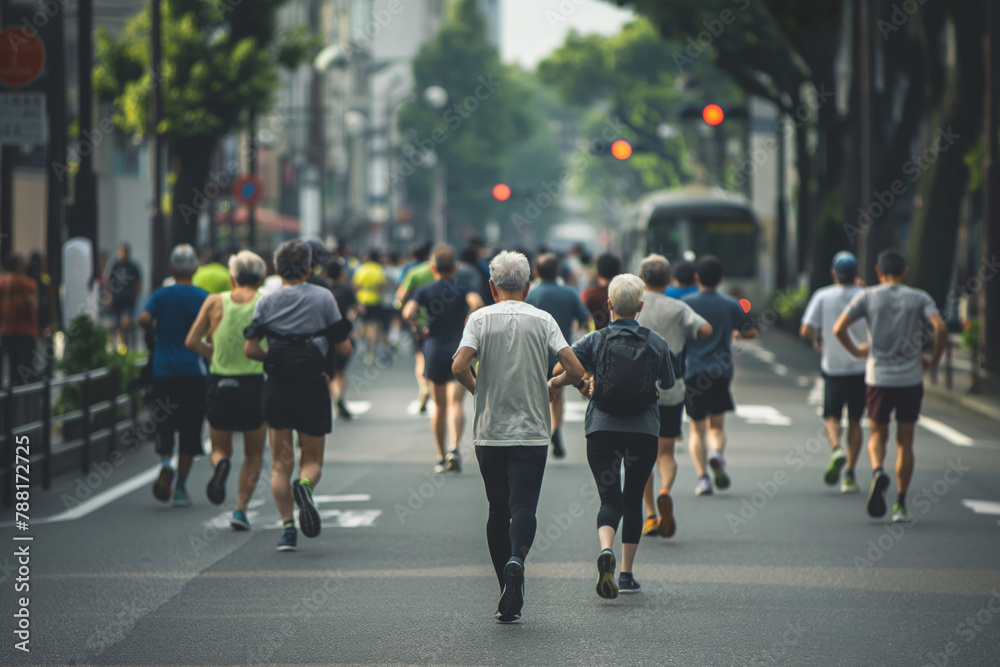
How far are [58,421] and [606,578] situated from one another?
248 inches

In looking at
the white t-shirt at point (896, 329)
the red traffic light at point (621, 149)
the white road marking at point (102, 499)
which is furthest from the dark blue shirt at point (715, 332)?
the red traffic light at point (621, 149)

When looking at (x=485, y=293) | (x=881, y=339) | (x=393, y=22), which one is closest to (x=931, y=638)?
(x=881, y=339)

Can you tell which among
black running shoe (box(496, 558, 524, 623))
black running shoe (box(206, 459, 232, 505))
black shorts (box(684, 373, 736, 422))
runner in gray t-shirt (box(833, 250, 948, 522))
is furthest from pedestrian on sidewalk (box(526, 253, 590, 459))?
black running shoe (box(496, 558, 524, 623))

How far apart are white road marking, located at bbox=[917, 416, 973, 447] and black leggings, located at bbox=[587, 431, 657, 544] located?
7.63m

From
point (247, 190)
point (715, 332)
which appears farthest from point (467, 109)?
point (715, 332)

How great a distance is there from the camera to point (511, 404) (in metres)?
6.59

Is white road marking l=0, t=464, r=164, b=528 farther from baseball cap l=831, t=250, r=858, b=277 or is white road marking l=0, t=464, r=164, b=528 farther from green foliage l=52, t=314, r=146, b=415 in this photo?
baseball cap l=831, t=250, r=858, b=277

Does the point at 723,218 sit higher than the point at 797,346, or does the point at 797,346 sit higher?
the point at 723,218

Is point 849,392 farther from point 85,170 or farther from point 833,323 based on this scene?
point 85,170

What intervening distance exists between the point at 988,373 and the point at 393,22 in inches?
3430

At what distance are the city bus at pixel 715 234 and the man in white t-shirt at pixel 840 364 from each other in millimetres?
22869

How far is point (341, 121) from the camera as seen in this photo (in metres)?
73.9

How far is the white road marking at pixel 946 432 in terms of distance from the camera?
46.3 feet

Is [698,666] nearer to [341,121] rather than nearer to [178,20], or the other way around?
[178,20]
